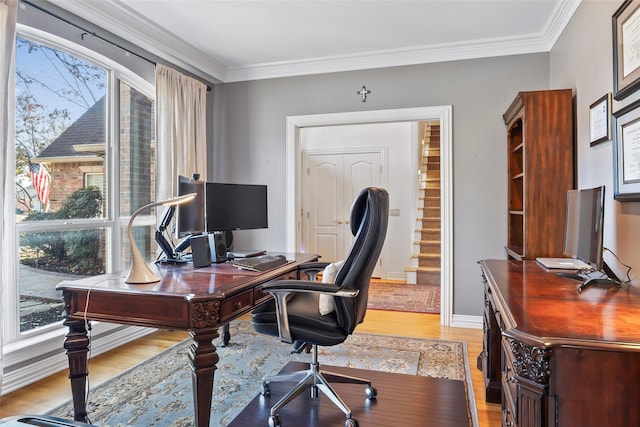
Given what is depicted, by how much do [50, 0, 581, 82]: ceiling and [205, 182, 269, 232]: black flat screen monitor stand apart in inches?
53.5

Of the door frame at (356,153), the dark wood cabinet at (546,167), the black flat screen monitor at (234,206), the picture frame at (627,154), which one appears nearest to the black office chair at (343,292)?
the black flat screen monitor at (234,206)

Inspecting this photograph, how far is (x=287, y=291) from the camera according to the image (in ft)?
6.35

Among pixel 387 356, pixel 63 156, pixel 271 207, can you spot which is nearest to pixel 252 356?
pixel 387 356

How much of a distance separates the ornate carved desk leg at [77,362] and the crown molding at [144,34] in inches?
84.9

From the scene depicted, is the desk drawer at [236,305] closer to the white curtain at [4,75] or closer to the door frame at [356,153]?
the white curtain at [4,75]

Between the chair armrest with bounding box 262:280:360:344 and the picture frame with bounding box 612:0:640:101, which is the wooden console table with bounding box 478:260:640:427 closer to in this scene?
the chair armrest with bounding box 262:280:360:344

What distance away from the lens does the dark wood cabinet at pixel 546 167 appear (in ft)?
8.85

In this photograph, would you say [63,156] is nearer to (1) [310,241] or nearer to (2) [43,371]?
(2) [43,371]

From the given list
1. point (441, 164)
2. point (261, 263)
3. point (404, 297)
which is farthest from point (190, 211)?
point (404, 297)

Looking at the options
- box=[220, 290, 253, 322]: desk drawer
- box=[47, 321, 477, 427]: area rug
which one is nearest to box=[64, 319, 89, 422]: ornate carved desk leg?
box=[47, 321, 477, 427]: area rug

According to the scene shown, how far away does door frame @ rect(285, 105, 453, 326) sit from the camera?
147 inches

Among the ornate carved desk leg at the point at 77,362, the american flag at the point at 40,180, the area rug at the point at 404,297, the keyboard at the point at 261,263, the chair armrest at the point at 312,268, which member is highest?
the american flag at the point at 40,180

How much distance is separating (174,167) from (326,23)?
182 cm

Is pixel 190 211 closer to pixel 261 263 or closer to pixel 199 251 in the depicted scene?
pixel 199 251
